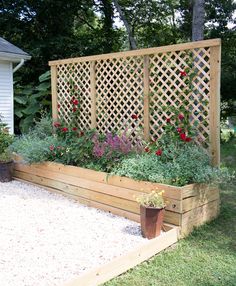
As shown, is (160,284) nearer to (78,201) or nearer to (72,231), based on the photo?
(72,231)

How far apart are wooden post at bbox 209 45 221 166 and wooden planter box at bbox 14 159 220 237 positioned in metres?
0.46

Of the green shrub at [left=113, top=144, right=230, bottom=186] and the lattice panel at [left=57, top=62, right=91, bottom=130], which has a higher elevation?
the lattice panel at [left=57, top=62, right=91, bottom=130]

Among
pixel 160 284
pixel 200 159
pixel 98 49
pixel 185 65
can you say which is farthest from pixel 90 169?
pixel 98 49

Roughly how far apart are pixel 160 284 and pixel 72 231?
4.23ft

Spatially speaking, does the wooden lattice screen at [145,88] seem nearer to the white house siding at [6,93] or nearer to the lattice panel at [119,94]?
the lattice panel at [119,94]

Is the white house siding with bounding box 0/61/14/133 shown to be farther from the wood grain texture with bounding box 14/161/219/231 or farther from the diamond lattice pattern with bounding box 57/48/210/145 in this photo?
the wood grain texture with bounding box 14/161/219/231

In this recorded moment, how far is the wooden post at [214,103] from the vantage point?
3.76m

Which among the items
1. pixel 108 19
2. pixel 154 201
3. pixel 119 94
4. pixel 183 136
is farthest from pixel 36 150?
pixel 108 19

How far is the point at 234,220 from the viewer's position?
388cm

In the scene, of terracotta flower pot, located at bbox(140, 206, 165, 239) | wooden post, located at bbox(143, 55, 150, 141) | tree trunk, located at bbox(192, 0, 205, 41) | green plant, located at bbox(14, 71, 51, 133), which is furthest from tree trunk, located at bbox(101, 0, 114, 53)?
terracotta flower pot, located at bbox(140, 206, 165, 239)

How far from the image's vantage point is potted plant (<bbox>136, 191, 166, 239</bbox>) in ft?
10.5

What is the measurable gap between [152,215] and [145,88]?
2.01m

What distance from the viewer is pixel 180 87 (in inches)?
166

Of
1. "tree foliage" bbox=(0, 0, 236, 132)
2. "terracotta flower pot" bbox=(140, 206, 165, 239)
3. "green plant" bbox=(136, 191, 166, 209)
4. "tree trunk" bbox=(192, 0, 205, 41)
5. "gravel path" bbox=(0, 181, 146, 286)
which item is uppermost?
"tree foliage" bbox=(0, 0, 236, 132)
